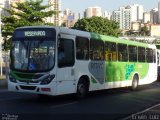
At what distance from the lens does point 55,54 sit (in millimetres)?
15570

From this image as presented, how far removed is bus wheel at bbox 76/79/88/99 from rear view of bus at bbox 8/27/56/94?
2030 mm

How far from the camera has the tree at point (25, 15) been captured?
4306 centimetres

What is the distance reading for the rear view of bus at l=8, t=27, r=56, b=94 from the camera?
15.4 metres

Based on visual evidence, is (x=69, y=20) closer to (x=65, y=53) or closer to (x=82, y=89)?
(x=82, y=89)

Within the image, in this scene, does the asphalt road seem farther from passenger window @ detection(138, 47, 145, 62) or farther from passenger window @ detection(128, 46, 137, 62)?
passenger window @ detection(138, 47, 145, 62)

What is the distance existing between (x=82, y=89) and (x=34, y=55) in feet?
9.05

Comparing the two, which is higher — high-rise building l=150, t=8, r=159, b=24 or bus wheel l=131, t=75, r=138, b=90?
high-rise building l=150, t=8, r=159, b=24

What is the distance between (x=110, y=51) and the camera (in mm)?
19969

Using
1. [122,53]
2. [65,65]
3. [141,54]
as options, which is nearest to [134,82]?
[141,54]

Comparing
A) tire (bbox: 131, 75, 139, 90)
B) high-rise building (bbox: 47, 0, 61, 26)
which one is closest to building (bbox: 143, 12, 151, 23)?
high-rise building (bbox: 47, 0, 61, 26)

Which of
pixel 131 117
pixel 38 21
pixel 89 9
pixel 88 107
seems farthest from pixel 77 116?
pixel 89 9

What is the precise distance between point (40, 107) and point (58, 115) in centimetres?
210

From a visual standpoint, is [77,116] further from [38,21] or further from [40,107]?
[38,21]

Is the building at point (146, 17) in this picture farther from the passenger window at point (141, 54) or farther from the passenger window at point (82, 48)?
the passenger window at point (82, 48)
